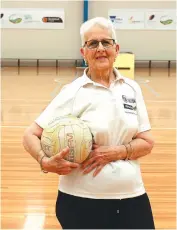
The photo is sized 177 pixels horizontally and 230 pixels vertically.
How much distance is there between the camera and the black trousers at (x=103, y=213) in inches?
84.7

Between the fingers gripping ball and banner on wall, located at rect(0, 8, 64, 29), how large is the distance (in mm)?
18179

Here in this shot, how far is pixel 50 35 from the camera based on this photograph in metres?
20.0

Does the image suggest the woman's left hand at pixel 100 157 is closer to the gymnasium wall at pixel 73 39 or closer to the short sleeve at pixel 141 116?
the short sleeve at pixel 141 116

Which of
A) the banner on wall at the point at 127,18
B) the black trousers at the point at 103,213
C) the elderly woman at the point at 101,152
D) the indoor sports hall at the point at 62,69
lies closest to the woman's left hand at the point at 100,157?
the elderly woman at the point at 101,152

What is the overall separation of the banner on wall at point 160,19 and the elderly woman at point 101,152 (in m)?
18.3

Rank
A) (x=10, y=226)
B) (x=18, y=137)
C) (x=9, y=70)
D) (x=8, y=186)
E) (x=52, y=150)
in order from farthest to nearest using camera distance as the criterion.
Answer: (x=9, y=70), (x=18, y=137), (x=8, y=186), (x=10, y=226), (x=52, y=150)

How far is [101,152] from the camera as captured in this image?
214 centimetres

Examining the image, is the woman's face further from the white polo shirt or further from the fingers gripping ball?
the fingers gripping ball

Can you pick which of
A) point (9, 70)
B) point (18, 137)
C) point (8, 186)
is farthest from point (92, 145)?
point (9, 70)

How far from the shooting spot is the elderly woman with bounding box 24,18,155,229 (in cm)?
215

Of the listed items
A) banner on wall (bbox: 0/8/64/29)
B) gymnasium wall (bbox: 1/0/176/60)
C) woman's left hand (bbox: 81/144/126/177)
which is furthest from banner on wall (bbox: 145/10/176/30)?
woman's left hand (bbox: 81/144/126/177)

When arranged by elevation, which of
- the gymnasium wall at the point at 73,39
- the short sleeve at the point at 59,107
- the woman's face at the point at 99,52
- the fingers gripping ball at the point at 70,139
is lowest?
the gymnasium wall at the point at 73,39

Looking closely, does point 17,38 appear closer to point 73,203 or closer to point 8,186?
point 8,186

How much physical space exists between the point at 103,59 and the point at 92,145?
0.39 metres
